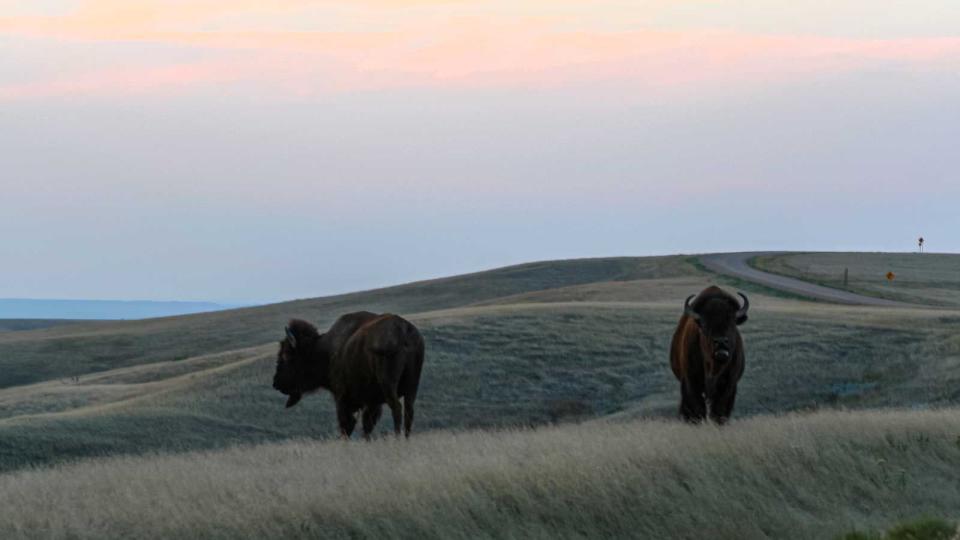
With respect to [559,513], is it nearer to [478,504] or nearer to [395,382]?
[478,504]

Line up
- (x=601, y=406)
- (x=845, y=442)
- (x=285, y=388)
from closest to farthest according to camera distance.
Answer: (x=845, y=442) < (x=285, y=388) < (x=601, y=406)

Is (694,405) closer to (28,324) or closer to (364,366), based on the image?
(364,366)

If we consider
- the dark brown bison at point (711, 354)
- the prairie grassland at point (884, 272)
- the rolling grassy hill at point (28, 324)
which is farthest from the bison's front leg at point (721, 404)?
the rolling grassy hill at point (28, 324)

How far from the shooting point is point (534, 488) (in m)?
11.5

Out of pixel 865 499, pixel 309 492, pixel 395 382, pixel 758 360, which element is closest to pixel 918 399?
pixel 758 360

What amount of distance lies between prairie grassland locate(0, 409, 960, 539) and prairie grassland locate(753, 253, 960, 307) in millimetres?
47504

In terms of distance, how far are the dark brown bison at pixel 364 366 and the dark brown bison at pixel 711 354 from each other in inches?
144

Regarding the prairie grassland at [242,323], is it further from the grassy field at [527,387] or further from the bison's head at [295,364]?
the bison's head at [295,364]

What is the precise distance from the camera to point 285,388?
20609 millimetres

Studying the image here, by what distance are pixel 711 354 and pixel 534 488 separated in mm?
5584

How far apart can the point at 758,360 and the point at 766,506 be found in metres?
22.4

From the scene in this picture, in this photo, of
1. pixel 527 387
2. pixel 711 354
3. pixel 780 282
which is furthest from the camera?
pixel 780 282

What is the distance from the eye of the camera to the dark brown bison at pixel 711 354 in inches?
652

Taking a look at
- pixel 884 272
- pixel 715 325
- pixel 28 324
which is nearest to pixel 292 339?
pixel 715 325
